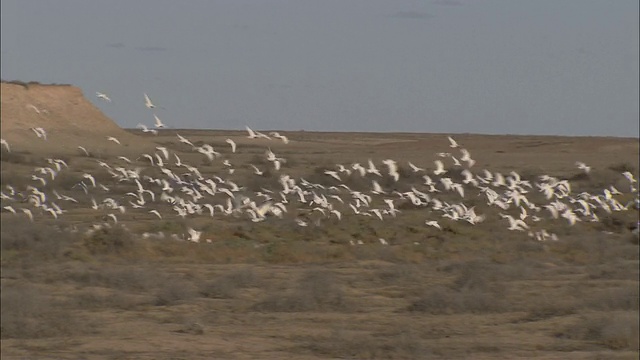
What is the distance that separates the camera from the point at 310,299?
58.1 ft

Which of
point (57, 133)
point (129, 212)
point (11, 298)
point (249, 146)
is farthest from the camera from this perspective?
point (249, 146)

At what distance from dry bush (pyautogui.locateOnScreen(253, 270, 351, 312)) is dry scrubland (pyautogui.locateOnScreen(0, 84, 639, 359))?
2 centimetres

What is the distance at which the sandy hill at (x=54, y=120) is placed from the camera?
2559 inches

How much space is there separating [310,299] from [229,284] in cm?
196

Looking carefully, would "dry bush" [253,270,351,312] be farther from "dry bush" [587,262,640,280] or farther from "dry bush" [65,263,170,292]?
"dry bush" [587,262,640,280]

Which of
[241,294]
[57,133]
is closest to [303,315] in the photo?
[241,294]

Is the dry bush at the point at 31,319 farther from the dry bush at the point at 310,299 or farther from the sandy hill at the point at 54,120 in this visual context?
the sandy hill at the point at 54,120

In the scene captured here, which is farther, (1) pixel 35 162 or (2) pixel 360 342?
(1) pixel 35 162

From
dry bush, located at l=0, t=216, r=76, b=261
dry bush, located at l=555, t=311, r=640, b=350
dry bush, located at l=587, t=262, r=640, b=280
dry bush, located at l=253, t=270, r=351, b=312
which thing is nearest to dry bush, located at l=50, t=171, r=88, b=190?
dry bush, located at l=0, t=216, r=76, b=261

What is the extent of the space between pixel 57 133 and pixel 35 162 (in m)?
11.9

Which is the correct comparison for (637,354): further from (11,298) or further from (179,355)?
(11,298)

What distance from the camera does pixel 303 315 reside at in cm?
1706

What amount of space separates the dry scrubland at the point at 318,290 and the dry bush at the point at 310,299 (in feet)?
0.08

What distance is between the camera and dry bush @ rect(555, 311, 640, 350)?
585 inches
